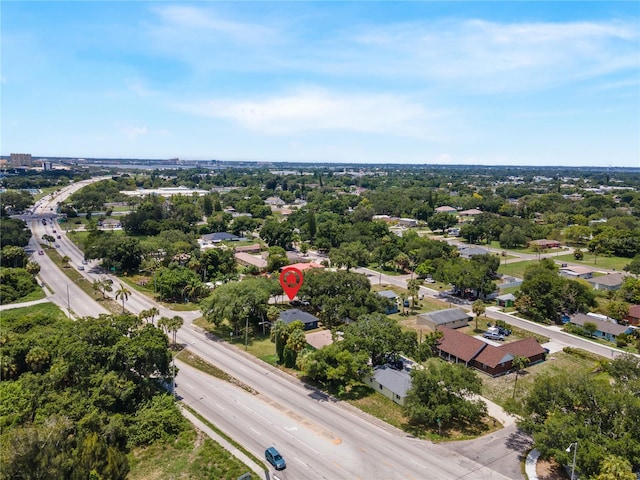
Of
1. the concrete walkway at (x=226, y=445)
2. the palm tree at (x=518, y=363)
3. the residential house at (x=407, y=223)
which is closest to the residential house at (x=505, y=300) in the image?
the palm tree at (x=518, y=363)

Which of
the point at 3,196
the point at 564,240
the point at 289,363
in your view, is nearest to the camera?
the point at 289,363

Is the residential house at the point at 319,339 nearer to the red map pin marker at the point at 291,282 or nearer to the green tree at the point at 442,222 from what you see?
the red map pin marker at the point at 291,282

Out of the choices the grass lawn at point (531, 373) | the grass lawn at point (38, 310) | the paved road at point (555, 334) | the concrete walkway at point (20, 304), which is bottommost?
the paved road at point (555, 334)

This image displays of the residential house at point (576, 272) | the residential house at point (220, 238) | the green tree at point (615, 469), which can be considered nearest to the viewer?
the green tree at point (615, 469)

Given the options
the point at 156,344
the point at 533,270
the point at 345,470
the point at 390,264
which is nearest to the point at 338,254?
the point at 390,264

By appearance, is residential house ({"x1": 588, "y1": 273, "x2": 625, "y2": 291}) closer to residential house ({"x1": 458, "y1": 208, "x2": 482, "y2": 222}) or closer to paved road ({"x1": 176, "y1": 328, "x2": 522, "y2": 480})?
paved road ({"x1": 176, "y1": 328, "x2": 522, "y2": 480})

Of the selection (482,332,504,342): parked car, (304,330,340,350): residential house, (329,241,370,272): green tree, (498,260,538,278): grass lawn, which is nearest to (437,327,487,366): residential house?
(482,332,504,342): parked car

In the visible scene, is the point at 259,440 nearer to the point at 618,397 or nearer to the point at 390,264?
the point at 618,397
